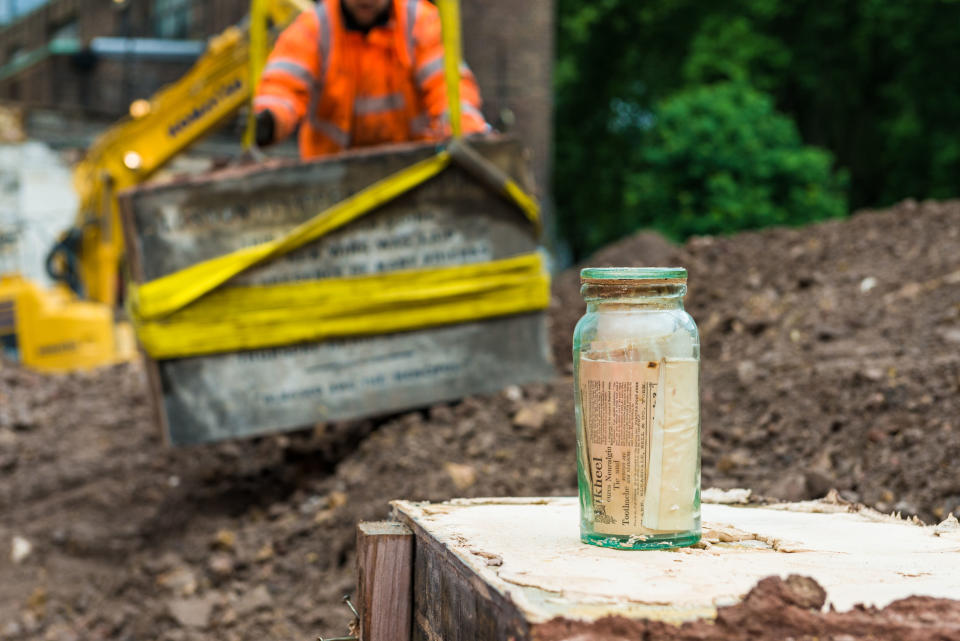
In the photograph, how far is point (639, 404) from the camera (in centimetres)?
155

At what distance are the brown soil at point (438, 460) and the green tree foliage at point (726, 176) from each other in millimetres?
4965

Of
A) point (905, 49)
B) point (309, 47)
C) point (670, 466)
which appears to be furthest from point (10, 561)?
point (905, 49)

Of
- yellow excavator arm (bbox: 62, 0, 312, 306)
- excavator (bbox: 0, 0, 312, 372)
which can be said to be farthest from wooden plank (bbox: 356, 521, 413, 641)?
excavator (bbox: 0, 0, 312, 372)

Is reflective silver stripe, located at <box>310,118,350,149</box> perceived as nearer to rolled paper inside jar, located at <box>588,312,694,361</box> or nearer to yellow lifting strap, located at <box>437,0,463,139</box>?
yellow lifting strap, located at <box>437,0,463,139</box>

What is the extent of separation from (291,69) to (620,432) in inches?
134

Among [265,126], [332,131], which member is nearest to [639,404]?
[265,126]

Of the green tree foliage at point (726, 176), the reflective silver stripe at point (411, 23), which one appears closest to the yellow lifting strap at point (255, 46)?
the reflective silver stripe at point (411, 23)

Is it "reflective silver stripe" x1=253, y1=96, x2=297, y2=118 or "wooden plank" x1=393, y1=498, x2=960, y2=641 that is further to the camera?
"reflective silver stripe" x1=253, y1=96, x2=297, y2=118

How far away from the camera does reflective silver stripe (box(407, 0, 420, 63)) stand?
476cm

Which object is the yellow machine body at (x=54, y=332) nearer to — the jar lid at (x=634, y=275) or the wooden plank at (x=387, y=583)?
the wooden plank at (x=387, y=583)

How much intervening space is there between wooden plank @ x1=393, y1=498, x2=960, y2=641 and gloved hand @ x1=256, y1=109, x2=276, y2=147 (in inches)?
107

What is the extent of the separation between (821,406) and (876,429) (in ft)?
1.07

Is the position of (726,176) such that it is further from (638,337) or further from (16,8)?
(16,8)

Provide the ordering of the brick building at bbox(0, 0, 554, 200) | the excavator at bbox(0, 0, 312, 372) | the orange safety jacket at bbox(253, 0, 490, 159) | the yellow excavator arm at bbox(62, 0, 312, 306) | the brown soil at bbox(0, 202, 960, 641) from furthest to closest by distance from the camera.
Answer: the brick building at bbox(0, 0, 554, 200), the excavator at bbox(0, 0, 312, 372), the yellow excavator arm at bbox(62, 0, 312, 306), the orange safety jacket at bbox(253, 0, 490, 159), the brown soil at bbox(0, 202, 960, 641)
